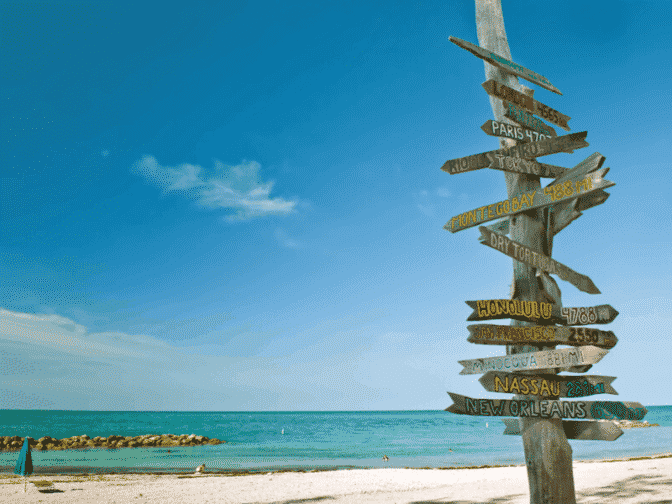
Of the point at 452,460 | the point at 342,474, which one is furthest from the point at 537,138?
the point at 452,460

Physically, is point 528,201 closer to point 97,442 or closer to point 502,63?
point 502,63

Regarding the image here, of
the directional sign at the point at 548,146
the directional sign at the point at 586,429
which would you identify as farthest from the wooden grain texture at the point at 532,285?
the directional sign at the point at 548,146

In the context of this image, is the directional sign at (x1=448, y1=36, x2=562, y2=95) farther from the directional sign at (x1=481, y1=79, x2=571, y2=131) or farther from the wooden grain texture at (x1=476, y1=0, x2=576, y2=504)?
the directional sign at (x1=481, y1=79, x2=571, y2=131)

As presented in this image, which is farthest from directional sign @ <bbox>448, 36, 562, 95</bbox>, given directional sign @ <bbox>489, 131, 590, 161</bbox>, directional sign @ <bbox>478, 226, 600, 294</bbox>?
directional sign @ <bbox>478, 226, 600, 294</bbox>

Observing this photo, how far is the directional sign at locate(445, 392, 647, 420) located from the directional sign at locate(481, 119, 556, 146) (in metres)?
3.29

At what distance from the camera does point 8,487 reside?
52.4 feet

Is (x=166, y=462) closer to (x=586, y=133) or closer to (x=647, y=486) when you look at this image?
(x=647, y=486)

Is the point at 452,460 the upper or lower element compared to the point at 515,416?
lower

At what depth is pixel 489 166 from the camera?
6648mm

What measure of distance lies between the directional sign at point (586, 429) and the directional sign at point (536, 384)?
1.37 feet

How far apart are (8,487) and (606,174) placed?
19.1 meters

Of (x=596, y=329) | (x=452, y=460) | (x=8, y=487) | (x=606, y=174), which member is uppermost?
(x=606, y=174)

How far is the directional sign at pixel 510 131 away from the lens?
6758 millimetres

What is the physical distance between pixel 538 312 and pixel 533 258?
0.70m
